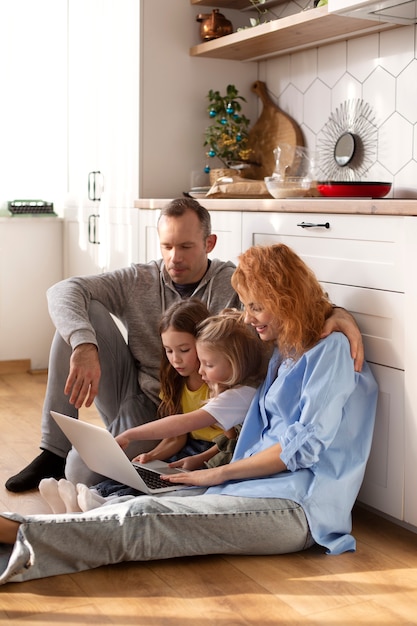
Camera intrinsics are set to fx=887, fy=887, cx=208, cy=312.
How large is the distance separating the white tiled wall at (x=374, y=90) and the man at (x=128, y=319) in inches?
33.0

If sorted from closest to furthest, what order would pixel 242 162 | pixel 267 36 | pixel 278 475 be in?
pixel 278 475, pixel 267 36, pixel 242 162

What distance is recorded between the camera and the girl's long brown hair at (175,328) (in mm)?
2406

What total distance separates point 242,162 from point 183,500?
2031 millimetres

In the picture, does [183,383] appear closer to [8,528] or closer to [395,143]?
[8,528]

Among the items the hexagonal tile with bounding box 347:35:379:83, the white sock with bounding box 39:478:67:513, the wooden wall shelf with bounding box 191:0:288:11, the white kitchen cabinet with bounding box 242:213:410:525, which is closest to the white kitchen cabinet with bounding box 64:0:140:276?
the wooden wall shelf with bounding box 191:0:288:11

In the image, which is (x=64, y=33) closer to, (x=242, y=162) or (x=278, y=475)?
(x=242, y=162)

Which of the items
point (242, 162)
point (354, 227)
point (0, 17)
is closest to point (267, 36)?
point (242, 162)

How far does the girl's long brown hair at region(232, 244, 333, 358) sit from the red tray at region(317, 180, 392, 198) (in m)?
0.63

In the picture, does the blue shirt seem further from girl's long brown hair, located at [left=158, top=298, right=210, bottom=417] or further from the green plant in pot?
the green plant in pot

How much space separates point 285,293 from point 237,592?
696 millimetres

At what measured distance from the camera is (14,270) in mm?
4527

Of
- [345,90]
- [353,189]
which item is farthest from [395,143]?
[353,189]

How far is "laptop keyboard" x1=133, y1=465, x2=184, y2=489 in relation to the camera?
2.29m

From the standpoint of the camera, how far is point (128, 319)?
2.76 meters
